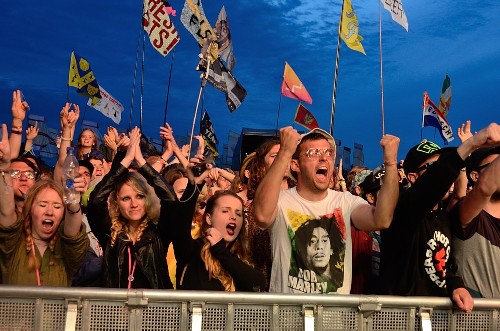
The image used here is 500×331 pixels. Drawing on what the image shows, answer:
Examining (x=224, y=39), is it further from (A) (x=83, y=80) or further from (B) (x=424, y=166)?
(B) (x=424, y=166)

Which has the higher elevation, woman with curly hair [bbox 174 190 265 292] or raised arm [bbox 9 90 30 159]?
raised arm [bbox 9 90 30 159]

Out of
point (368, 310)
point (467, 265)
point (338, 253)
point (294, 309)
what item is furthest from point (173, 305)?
point (467, 265)

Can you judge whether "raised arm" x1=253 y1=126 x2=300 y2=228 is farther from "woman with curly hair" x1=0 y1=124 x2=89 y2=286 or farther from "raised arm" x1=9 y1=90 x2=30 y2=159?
"raised arm" x1=9 y1=90 x2=30 y2=159

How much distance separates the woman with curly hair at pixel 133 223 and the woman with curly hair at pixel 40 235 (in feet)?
0.79

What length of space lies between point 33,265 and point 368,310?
2226 millimetres

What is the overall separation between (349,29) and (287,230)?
8.13 meters

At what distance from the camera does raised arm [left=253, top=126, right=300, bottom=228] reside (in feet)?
12.0

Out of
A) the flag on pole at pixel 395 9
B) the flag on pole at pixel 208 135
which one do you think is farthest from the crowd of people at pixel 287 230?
the flag on pole at pixel 208 135

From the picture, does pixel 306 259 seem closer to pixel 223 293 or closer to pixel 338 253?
pixel 338 253

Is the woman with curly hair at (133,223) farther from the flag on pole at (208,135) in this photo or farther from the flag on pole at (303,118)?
the flag on pole at (303,118)

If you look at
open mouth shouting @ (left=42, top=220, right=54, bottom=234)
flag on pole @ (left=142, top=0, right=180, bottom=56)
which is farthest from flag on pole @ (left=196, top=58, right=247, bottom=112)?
open mouth shouting @ (left=42, top=220, right=54, bottom=234)

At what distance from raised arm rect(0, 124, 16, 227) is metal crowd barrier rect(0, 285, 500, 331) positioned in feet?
3.94

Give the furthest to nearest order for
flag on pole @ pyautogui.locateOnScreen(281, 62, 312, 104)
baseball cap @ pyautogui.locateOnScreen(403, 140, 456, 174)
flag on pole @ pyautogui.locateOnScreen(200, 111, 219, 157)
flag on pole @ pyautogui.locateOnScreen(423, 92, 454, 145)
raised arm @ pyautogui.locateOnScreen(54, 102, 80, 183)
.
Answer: flag on pole @ pyautogui.locateOnScreen(423, 92, 454, 145)
flag on pole @ pyautogui.locateOnScreen(281, 62, 312, 104)
flag on pole @ pyautogui.locateOnScreen(200, 111, 219, 157)
raised arm @ pyautogui.locateOnScreen(54, 102, 80, 183)
baseball cap @ pyautogui.locateOnScreen(403, 140, 456, 174)

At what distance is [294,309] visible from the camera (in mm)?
3049
